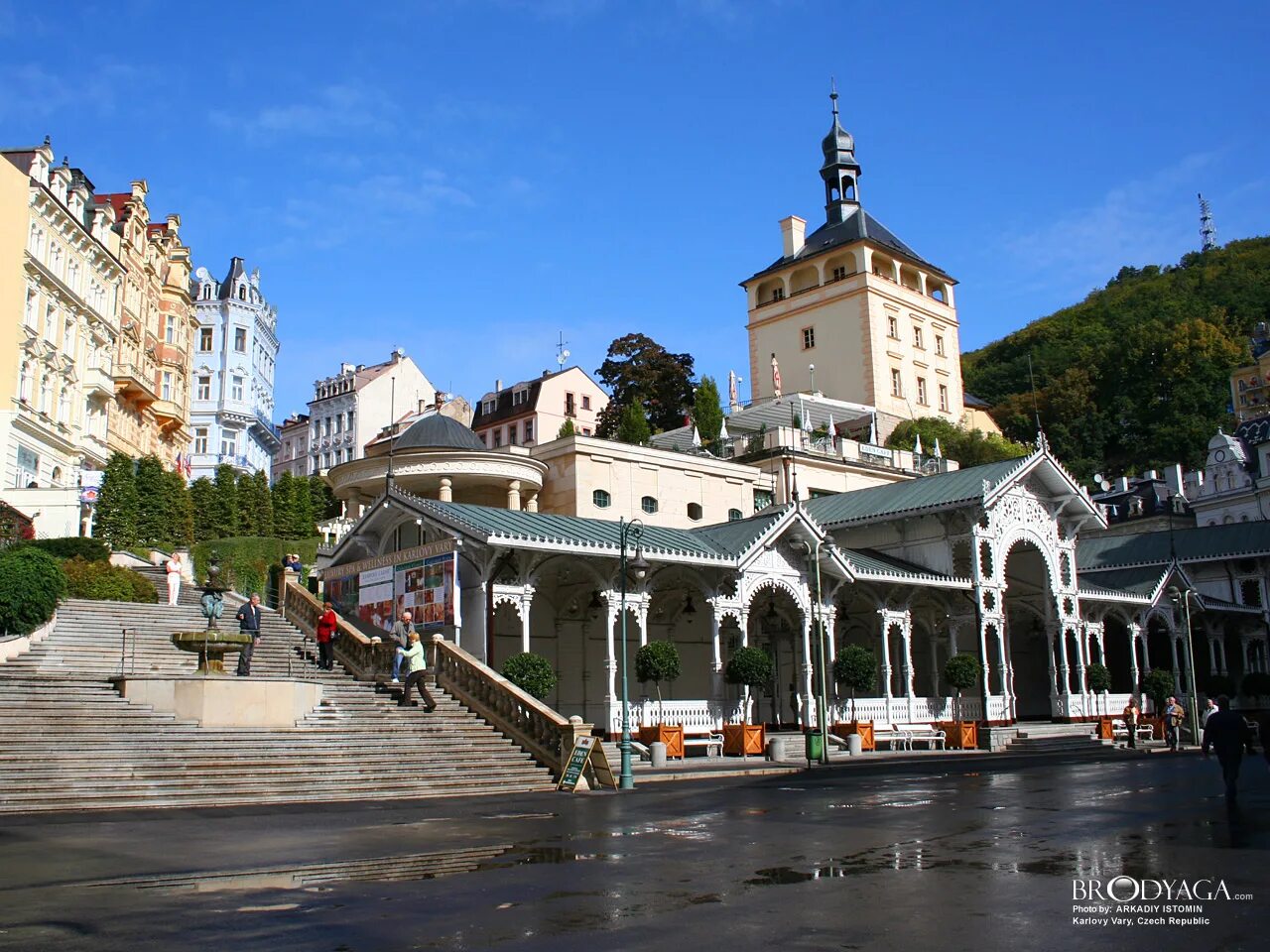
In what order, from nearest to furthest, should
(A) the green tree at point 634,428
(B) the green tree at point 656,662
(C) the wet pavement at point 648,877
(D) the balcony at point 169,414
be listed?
(C) the wet pavement at point 648,877 → (B) the green tree at point 656,662 → (D) the balcony at point 169,414 → (A) the green tree at point 634,428

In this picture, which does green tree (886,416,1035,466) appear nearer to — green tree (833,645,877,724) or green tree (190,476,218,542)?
green tree (833,645,877,724)

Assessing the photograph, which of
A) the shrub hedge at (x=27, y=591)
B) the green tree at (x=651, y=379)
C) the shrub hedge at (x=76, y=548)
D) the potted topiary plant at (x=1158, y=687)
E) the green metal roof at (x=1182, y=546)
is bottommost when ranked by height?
the potted topiary plant at (x=1158, y=687)

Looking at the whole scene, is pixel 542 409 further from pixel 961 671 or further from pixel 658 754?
pixel 658 754

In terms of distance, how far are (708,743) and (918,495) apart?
15735 millimetres

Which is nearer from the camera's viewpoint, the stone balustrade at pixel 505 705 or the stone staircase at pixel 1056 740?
the stone balustrade at pixel 505 705

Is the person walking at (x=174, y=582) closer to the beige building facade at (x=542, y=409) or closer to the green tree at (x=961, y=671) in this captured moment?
the green tree at (x=961, y=671)

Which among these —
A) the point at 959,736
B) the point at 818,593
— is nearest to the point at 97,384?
the point at 818,593

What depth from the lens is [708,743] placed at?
29.8 meters

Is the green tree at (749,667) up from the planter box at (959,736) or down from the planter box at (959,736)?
up

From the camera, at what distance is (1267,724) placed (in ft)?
54.0

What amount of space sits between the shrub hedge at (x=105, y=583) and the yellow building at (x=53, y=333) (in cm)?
1179

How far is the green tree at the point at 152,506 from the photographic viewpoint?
44406 millimetres

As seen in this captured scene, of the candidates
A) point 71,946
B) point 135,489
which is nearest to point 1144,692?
point 135,489

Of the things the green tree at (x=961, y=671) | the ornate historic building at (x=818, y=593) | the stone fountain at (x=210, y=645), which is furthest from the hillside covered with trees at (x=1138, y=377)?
A: the stone fountain at (x=210, y=645)
